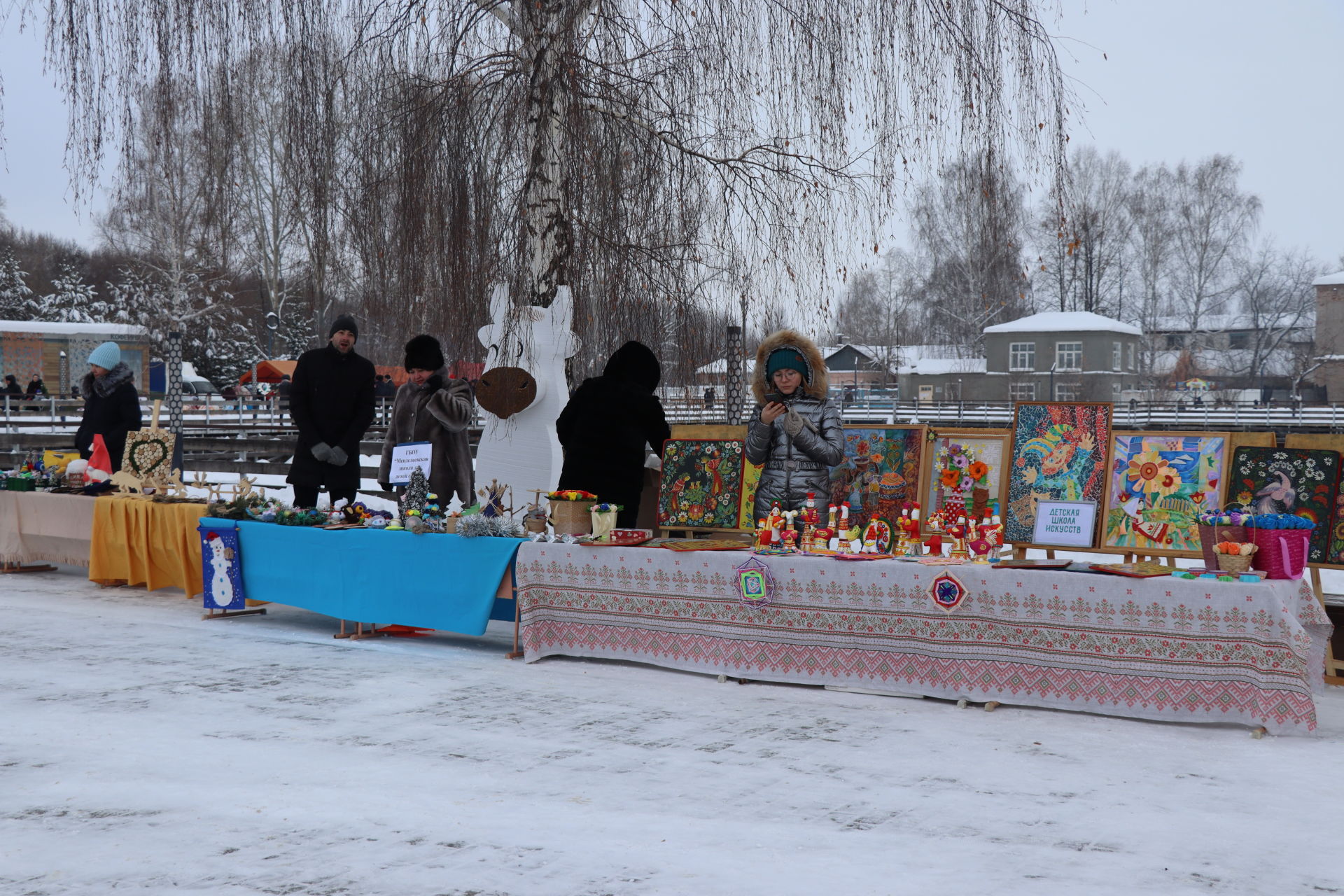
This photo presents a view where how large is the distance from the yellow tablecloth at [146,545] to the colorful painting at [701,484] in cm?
337

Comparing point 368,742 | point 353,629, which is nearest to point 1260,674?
point 368,742

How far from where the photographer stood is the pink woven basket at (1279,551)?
5008 millimetres

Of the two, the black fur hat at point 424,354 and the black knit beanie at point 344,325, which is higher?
the black knit beanie at point 344,325

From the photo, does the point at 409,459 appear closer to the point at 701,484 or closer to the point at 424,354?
the point at 424,354

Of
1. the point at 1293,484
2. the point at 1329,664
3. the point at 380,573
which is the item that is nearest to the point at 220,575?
the point at 380,573

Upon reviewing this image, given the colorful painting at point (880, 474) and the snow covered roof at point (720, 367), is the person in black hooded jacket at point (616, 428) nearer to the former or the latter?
the colorful painting at point (880, 474)

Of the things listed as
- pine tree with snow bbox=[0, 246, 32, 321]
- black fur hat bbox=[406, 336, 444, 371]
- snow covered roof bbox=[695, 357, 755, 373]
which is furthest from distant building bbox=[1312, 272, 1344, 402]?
pine tree with snow bbox=[0, 246, 32, 321]

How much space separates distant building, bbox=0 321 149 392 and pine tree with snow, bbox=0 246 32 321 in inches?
452

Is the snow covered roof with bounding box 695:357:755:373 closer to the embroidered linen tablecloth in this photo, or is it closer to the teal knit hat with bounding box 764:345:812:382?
the teal knit hat with bounding box 764:345:812:382

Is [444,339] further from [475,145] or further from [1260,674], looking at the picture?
[1260,674]

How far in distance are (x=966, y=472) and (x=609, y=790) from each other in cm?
316

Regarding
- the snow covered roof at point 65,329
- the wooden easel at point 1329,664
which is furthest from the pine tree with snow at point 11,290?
the wooden easel at point 1329,664

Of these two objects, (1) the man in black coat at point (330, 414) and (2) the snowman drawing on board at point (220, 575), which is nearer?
(2) the snowman drawing on board at point (220, 575)

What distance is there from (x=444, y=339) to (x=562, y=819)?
212 inches
